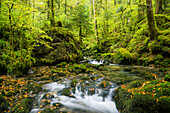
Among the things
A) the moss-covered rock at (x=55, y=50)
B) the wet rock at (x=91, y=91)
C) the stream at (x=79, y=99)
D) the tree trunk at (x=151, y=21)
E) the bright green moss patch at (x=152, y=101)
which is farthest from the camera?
the moss-covered rock at (x=55, y=50)

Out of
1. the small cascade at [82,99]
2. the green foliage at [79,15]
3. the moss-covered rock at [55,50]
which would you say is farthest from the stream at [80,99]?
the green foliage at [79,15]

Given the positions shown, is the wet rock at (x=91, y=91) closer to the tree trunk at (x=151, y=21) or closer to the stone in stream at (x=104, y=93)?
the stone in stream at (x=104, y=93)

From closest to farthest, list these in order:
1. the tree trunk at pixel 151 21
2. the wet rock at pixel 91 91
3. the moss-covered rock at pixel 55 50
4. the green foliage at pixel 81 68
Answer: the wet rock at pixel 91 91, the green foliage at pixel 81 68, the tree trunk at pixel 151 21, the moss-covered rock at pixel 55 50

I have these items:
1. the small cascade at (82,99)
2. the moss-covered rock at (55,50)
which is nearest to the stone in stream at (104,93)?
the small cascade at (82,99)

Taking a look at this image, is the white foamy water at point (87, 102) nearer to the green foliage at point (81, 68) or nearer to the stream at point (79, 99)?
the stream at point (79, 99)

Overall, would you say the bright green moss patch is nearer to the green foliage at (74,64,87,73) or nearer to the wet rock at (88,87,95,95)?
the wet rock at (88,87,95,95)

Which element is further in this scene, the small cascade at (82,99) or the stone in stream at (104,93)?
the stone in stream at (104,93)

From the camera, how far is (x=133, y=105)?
2625 millimetres

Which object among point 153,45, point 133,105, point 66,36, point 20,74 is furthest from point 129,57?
point 20,74

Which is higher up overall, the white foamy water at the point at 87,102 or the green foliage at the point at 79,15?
the green foliage at the point at 79,15

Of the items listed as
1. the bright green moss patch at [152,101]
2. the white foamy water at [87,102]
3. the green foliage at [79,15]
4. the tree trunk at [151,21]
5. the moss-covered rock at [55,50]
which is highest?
the green foliage at [79,15]

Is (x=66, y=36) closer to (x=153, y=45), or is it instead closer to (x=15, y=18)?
(x=15, y=18)

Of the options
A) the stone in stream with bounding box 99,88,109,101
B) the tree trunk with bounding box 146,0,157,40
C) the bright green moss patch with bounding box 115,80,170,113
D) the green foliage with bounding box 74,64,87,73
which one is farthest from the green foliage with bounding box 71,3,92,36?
the bright green moss patch with bounding box 115,80,170,113

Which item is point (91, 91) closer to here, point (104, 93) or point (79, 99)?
point (104, 93)
